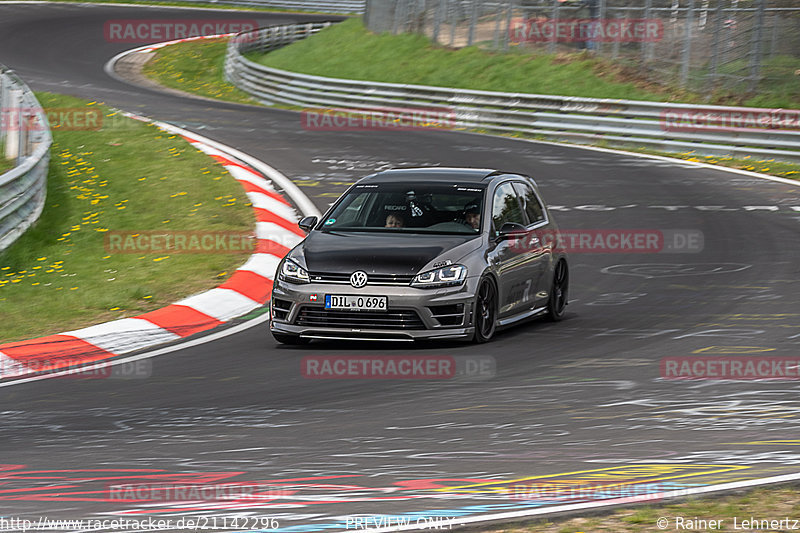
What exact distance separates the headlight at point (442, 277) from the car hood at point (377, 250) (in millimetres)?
80

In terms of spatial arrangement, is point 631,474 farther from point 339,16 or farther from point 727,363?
point 339,16

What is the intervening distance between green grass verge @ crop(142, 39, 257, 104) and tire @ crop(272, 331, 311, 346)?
92.7ft

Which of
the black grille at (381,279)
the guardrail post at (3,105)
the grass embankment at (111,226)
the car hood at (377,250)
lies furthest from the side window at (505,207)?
the guardrail post at (3,105)

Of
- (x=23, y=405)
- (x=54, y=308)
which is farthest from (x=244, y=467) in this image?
(x=54, y=308)

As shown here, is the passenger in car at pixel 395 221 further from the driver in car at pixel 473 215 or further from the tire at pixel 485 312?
the tire at pixel 485 312

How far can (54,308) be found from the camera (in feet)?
41.7

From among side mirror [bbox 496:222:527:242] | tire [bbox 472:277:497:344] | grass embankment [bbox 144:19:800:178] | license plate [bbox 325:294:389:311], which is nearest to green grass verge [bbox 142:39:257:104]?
grass embankment [bbox 144:19:800:178]

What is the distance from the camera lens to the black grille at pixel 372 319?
10.4m

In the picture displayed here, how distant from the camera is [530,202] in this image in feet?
41.0

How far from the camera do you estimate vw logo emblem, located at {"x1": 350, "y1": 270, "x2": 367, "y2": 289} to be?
10.4 metres

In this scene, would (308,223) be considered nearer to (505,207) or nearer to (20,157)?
(505,207)

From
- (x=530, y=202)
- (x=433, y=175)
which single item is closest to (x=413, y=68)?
(x=530, y=202)

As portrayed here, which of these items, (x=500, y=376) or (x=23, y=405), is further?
(x=500, y=376)

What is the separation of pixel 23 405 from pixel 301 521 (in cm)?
364
